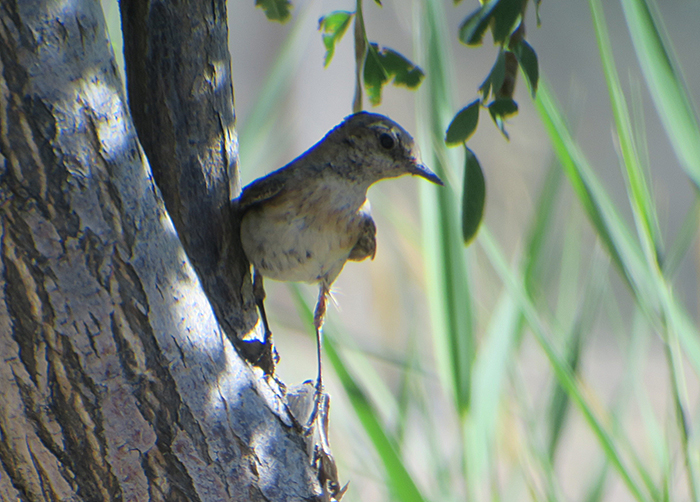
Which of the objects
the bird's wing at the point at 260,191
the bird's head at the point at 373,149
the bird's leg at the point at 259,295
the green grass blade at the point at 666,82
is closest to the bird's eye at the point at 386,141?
the bird's head at the point at 373,149

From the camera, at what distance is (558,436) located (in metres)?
1.47

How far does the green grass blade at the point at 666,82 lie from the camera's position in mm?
974

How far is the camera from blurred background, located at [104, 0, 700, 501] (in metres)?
1.27

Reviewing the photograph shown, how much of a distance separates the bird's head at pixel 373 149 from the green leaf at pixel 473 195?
364 mm

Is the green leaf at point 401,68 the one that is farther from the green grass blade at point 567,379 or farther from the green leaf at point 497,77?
the green grass blade at point 567,379

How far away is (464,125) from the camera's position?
91 cm

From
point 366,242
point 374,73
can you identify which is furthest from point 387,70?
point 366,242

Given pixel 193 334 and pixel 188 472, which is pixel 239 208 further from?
pixel 188 472

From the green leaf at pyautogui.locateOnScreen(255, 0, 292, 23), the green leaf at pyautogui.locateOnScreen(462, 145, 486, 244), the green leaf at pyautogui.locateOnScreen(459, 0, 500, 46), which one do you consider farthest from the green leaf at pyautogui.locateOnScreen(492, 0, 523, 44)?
the green leaf at pyautogui.locateOnScreen(255, 0, 292, 23)

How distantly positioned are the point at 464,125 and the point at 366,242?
59 cm

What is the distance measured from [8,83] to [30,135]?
0.18 feet

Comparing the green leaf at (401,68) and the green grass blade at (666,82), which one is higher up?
the green leaf at (401,68)

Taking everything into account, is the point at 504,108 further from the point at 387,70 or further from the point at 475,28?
the point at 387,70

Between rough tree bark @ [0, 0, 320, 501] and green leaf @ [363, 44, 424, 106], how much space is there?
42 centimetres
